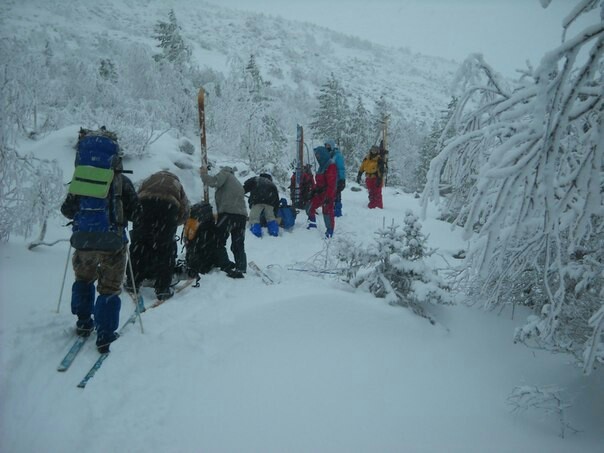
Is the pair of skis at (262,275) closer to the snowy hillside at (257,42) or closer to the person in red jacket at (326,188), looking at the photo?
the person in red jacket at (326,188)

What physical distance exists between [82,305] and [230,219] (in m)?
2.74

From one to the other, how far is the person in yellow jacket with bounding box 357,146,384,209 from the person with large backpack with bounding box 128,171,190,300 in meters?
7.92

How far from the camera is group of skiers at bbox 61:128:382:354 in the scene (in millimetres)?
3270

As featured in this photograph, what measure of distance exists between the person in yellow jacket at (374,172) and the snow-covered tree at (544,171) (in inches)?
311

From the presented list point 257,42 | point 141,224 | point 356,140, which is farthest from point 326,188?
point 257,42

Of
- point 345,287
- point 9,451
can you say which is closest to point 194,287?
point 345,287

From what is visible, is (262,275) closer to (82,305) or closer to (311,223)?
(82,305)

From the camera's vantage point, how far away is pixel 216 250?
5.57 meters

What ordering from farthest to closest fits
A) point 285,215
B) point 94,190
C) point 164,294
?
point 285,215 → point 164,294 → point 94,190

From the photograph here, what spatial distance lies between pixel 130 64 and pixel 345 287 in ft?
77.0

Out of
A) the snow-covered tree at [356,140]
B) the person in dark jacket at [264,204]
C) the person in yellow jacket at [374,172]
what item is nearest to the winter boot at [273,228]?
the person in dark jacket at [264,204]

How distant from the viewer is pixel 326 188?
8359 millimetres

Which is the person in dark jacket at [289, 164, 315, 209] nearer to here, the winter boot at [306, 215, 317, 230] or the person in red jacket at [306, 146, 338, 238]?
the winter boot at [306, 215, 317, 230]

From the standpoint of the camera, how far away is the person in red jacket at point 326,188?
317 inches
